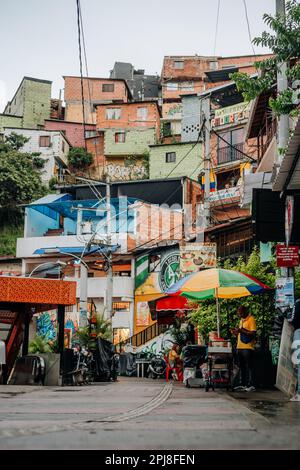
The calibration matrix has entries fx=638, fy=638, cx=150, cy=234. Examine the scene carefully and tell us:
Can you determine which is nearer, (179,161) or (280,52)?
(280,52)

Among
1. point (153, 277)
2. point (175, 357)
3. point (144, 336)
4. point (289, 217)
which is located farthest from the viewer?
point (153, 277)

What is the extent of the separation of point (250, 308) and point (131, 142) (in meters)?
41.3

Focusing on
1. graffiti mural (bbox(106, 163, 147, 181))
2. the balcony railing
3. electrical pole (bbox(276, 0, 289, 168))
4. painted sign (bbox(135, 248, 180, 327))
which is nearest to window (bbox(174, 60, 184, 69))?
graffiti mural (bbox(106, 163, 147, 181))

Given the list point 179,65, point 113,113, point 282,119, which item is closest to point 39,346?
point 282,119

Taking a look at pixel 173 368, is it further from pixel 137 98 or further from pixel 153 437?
pixel 137 98

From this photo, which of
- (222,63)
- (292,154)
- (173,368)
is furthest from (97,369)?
(222,63)

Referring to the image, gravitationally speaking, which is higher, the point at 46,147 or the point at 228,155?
the point at 46,147

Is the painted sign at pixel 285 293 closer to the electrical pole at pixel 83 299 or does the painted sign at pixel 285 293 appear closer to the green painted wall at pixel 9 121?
the electrical pole at pixel 83 299

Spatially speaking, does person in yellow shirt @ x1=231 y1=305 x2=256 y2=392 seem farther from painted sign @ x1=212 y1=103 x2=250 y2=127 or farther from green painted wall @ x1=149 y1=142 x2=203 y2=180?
green painted wall @ x1=149 y1=142 x2=203 y2=180

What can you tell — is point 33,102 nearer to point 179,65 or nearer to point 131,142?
point 131,142

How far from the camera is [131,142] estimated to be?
54969 mm

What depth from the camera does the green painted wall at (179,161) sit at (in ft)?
161

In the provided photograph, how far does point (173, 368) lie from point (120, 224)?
20.3 m

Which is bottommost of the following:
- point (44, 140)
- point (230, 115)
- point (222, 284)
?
point (222, 284)
